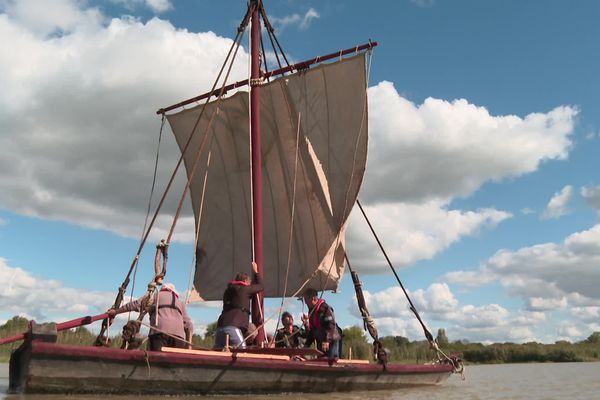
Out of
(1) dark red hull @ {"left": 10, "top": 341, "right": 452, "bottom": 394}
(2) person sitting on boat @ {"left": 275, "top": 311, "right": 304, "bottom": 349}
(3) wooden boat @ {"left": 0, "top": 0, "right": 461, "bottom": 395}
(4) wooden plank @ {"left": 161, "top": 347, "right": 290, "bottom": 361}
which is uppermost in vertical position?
(3) wooden boat @ {"left": 0, "top": 0, "right": 461, "bottom": 395}

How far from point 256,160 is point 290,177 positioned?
5.85ft

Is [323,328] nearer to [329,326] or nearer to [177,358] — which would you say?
[329,326]

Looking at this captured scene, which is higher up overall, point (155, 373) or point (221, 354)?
point (221, 354)

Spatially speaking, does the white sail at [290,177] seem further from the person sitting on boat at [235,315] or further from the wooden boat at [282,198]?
the person sitting on boat at [235,315]

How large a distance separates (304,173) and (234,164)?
8.39 ft

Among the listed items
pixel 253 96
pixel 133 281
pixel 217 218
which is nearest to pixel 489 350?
pixel 217 218

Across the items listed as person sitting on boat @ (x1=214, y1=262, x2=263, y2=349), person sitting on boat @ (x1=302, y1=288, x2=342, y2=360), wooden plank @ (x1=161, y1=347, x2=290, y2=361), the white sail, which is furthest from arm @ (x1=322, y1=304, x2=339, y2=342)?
the white sail

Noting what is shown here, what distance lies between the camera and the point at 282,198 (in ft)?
53.5

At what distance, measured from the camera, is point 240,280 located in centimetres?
1007

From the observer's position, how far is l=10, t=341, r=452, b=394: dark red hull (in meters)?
7.78

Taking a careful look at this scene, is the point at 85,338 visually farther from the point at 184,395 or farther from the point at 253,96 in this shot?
the point at 184,395

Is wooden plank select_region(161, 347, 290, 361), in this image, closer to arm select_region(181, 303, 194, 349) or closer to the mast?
arm select_region(181, 303, 194, 349)

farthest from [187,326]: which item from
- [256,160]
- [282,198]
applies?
[282,198]

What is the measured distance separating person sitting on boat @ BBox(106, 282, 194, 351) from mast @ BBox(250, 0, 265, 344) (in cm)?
303
